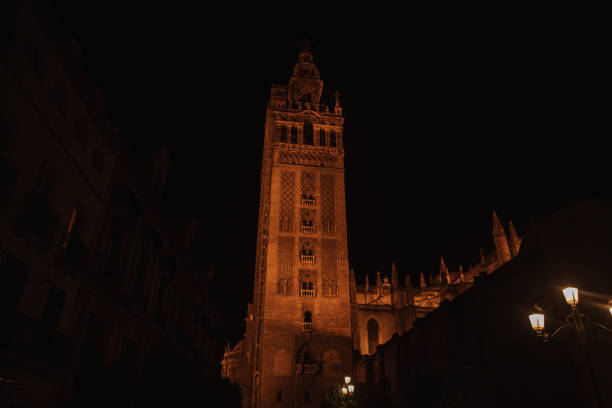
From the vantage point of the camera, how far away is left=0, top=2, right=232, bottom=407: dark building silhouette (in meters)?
8.24

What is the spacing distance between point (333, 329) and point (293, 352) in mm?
3211

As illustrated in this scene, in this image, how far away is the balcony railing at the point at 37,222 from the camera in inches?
330

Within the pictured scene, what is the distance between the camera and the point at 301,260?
33.4 m

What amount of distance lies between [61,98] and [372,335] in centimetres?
4223

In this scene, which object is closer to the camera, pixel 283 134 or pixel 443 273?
pixel 283 134

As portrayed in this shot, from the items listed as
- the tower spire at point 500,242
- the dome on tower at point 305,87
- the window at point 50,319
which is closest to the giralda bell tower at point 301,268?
the dome on tower at point 305,87

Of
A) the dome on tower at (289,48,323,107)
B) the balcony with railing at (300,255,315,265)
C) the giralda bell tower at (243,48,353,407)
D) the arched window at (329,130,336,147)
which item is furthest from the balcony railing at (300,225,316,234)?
the dome on tower at (289,48,323,107)

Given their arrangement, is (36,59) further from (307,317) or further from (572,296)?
(307,317)

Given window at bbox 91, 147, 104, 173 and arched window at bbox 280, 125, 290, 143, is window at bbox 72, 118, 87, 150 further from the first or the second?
arched window at bbox 280, 125, 290, 143

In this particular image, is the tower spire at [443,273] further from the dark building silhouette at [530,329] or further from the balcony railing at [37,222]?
the balcony railing at [37,222]

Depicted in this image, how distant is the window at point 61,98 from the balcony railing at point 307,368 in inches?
961

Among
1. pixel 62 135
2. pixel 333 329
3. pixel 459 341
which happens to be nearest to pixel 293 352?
pixel 333 329

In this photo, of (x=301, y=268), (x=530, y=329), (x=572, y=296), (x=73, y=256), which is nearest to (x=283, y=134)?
(x=301, y=268)

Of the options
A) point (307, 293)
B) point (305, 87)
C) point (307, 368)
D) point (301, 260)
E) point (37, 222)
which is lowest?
point (37, 222)
